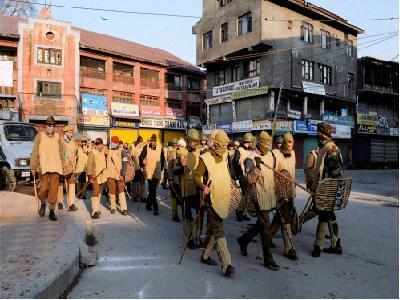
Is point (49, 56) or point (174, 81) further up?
point (49, 56)

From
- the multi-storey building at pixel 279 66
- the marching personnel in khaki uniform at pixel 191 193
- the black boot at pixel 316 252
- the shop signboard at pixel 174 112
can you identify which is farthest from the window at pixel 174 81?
the black boot at pixel 316 252

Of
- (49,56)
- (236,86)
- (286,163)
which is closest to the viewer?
(286,163)

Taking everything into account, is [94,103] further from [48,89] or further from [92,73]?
[48,89]

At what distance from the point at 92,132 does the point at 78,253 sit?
27.3 meters

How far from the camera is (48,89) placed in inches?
1160

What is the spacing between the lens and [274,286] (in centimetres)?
416

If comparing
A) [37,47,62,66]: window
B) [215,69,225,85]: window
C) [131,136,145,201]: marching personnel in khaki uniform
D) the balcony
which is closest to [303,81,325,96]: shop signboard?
[215,69,225,85]: window

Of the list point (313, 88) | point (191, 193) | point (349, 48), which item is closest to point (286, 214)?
point (191, 193)

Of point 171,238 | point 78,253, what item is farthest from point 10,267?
point 171,238

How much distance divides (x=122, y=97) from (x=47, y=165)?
27547 mm

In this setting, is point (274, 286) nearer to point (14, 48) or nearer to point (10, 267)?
point (10, 267)

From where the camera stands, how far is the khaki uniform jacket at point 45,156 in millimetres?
7023

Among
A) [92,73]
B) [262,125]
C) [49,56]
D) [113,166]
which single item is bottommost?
[113,166]

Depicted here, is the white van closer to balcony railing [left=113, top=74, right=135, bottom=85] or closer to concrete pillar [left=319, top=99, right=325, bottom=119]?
balcony railing [left=113, top=74, right=135, bottom=85]
